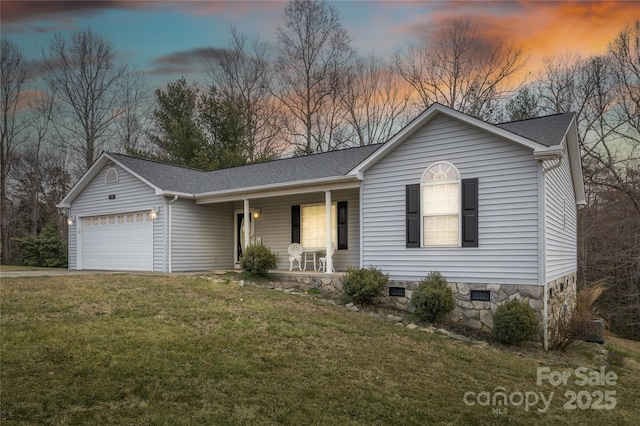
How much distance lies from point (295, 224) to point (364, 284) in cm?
482

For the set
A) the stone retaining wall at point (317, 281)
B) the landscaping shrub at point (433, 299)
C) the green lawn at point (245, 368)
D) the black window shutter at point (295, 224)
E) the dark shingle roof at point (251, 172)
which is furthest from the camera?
the black window shutter at point (295, 224)

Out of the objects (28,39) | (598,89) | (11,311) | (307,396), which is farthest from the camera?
(598,89)

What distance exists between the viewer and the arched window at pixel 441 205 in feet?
32.2

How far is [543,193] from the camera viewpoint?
28.7 ft

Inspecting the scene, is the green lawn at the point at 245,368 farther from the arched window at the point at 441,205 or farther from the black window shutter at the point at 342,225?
the black window shutter at the point at 342,225

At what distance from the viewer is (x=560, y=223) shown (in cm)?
1119

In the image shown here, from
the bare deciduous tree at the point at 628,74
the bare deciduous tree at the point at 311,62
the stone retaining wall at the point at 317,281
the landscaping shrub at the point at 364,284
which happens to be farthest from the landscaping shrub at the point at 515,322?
the bare deciduous tree at the point at 311,62

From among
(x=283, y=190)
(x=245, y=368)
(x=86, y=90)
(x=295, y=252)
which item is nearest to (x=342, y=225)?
(x=295, y=252)

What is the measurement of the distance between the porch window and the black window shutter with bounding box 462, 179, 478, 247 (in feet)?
17.1

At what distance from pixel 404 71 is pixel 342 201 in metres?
13.1

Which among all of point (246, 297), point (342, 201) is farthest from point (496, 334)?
point (342, 201)

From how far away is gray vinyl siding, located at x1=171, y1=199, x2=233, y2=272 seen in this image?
14.5 m

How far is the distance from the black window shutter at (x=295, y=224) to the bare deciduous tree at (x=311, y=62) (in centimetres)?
1130

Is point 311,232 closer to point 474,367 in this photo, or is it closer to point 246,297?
point 246,297
